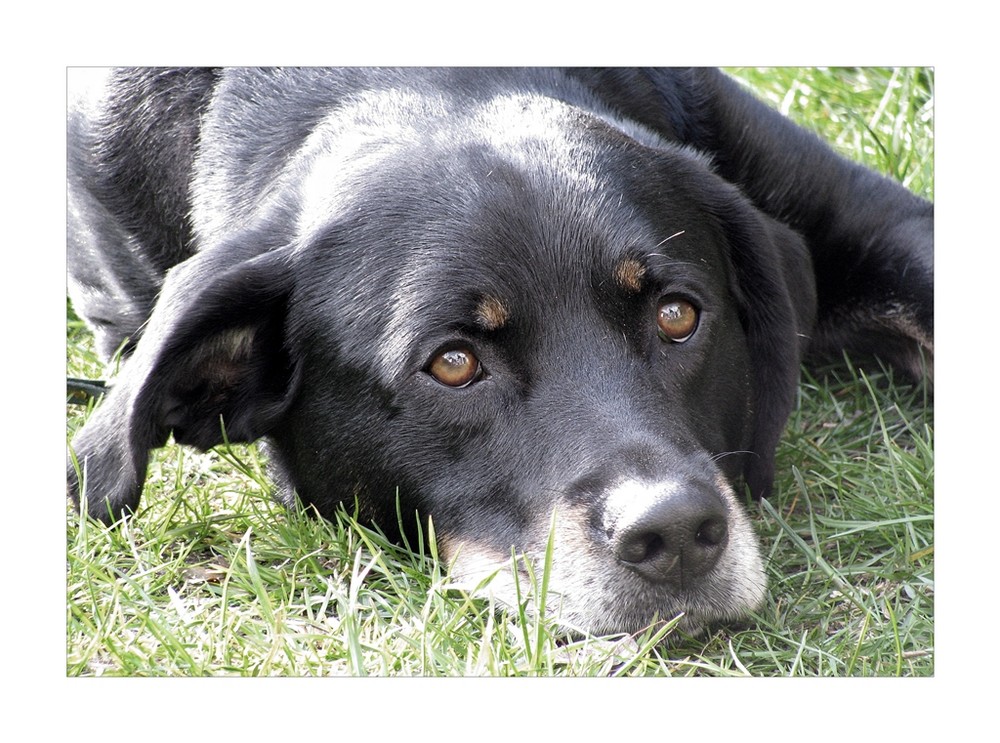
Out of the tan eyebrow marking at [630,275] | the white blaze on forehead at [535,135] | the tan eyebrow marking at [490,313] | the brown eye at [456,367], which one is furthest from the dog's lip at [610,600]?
the white blaze on forehead at [535,135]

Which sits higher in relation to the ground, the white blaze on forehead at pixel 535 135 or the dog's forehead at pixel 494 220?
the white blaze on forehead at pixel 535 135

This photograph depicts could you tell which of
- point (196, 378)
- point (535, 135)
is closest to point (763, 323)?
point (535, 135)

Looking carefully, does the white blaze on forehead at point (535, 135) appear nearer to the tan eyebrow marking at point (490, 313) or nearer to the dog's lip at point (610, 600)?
the tan eyebrow marking at point (490, 313)

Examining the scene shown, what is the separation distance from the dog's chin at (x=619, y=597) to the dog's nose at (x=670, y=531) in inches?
1.6

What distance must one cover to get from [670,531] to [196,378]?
46.9 inches

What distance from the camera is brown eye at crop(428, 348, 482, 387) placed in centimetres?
293

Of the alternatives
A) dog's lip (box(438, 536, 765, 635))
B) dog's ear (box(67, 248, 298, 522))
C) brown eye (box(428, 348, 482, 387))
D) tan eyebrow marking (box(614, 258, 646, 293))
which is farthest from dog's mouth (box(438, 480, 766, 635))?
dog's ear (box(67, 248, 298, 522))

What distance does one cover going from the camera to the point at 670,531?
8.78 ft

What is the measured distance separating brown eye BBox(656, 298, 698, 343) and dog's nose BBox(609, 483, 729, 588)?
0.43 m

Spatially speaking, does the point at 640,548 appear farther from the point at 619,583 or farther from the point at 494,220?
the point at 494,220

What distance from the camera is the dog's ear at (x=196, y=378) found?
3.01 metres

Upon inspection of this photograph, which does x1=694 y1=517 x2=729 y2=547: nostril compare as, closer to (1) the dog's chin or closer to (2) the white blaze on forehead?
(1) the dog's chin
